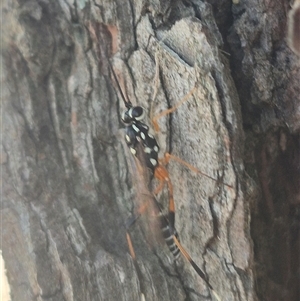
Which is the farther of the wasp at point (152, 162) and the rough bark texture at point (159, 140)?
the wasp at point (152, 162)

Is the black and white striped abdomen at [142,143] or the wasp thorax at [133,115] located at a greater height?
the wasp thorax at [133,115]

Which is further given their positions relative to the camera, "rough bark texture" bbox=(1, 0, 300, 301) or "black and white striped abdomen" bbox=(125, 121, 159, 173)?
"black and white striped abdomen" bbox=(125, 121, 159, 173)

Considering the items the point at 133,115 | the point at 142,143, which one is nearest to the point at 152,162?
the point at 142,143

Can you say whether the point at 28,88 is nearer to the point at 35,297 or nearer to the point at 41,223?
the point at 41,223

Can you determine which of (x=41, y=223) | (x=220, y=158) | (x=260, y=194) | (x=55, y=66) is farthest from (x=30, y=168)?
(x=260, y=194)

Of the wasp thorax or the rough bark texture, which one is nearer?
the rough bark texture

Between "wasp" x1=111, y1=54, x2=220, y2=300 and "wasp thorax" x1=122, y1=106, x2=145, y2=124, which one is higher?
"wasp thorax" x1=122, y1=106, x2=145, y2=124

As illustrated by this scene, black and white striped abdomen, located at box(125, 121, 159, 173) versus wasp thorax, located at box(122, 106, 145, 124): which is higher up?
wasp thorax, located at box(122, 106, 145, 124)

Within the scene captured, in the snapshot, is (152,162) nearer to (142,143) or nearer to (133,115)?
(142,143)

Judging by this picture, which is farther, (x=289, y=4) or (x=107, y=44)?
(x=107, y=44)
